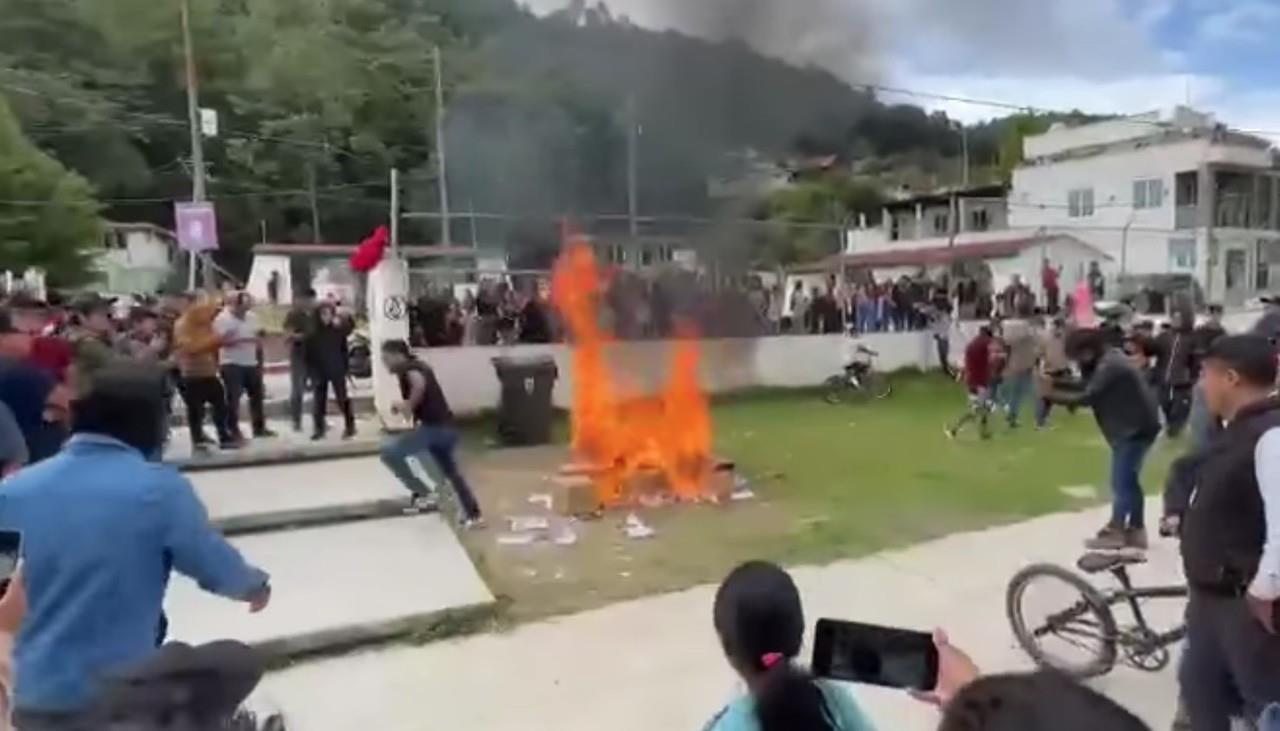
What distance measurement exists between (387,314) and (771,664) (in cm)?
1101

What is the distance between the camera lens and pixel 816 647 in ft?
5.40

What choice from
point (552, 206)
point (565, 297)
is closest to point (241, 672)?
point (565, 297)

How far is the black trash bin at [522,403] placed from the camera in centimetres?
1277

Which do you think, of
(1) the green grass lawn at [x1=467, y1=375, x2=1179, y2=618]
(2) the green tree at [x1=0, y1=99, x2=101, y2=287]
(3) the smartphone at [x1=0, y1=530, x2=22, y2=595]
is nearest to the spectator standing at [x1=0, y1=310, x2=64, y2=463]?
(3) the smartphone at [x1=0, y1=530, x2=22, y2=595]

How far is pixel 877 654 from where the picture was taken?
163cm

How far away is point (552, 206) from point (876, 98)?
555 centimetres

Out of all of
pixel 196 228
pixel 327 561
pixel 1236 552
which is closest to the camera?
pixel 1236 552

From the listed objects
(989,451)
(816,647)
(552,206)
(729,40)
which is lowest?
(989,451)

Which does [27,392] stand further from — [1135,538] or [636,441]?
[1135,538]

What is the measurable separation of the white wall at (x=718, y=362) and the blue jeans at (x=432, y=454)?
4649mm

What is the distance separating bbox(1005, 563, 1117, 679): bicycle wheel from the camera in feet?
16.0

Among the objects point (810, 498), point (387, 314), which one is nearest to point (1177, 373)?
point (810, 498)

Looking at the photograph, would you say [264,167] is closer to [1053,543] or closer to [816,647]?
[1053,543]

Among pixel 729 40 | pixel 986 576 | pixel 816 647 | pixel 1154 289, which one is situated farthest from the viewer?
pixel 1154 289
